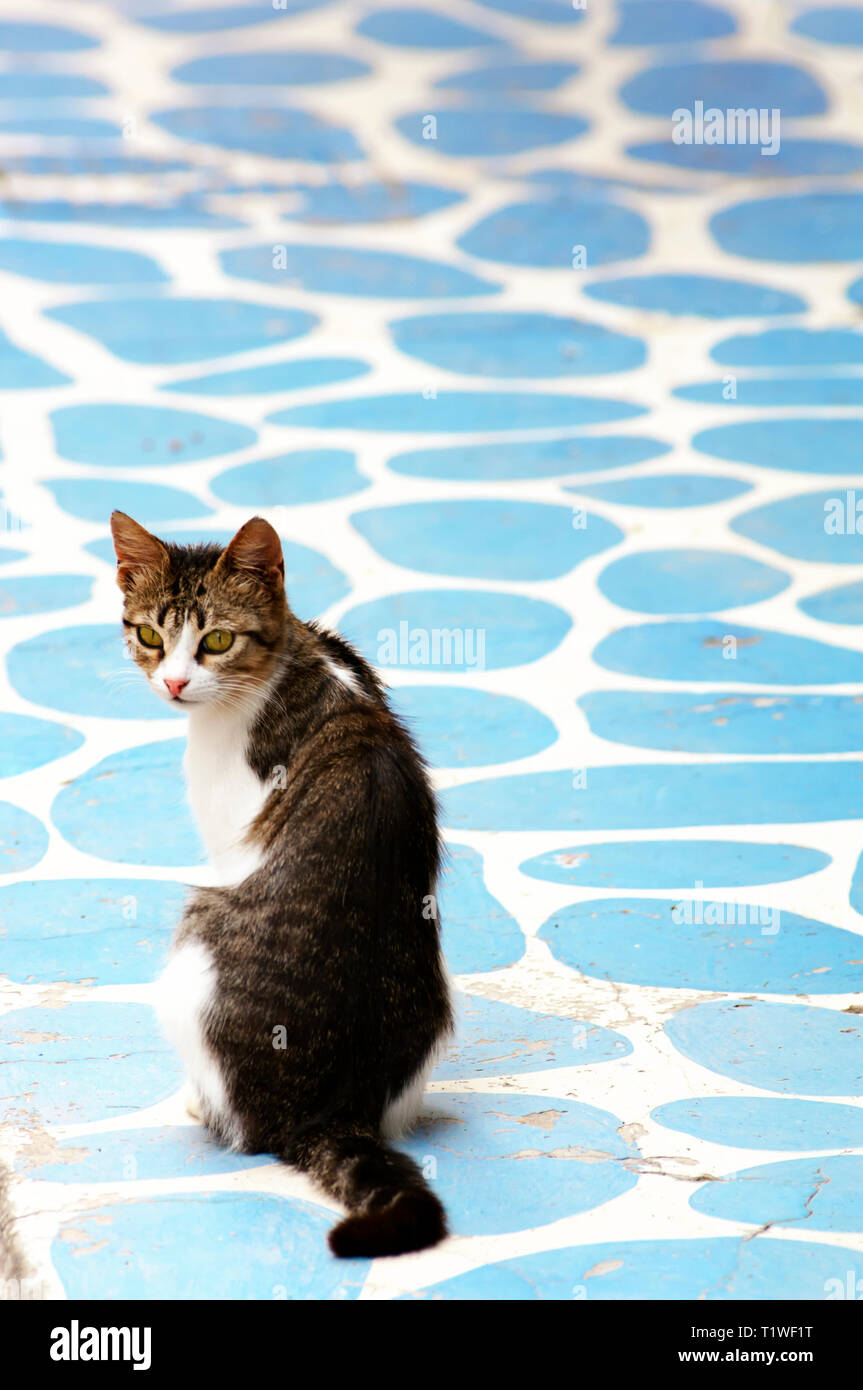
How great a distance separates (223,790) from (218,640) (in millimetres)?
241

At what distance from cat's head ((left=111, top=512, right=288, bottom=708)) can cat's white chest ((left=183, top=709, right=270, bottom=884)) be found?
5 centimetres

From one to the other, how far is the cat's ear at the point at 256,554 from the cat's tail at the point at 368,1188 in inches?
34.4

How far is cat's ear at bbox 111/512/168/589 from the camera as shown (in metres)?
2.56

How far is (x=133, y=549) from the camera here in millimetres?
2584

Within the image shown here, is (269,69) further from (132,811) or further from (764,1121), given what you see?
(764,1121)

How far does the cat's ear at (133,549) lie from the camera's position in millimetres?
2564

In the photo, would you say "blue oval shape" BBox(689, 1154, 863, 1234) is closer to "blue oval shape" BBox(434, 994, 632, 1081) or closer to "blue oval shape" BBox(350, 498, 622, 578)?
"blue oval shape" BBox(434, 994, 632, 1081)

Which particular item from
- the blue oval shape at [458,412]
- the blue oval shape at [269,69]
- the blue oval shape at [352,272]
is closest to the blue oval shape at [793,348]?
the blue oval shape at [458,412]

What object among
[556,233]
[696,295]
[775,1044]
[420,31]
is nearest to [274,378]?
[556,233]

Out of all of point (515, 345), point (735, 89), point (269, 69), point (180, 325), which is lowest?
point (515, 345)

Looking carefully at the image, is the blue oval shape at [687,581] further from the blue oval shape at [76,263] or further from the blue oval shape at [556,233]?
the blue oval shape at [76,263]

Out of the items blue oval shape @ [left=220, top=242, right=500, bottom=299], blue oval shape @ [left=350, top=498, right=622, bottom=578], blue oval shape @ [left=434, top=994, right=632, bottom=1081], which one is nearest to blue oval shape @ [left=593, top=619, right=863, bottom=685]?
blue oval shape @ [left=350, top=498, right=622, bottom=578]

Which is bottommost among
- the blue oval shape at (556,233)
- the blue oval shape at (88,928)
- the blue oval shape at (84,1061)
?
the blue oval shape at (84,1061)

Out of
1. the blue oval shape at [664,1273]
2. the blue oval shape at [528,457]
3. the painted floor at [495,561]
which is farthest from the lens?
the blue oval shape at [528,457]
